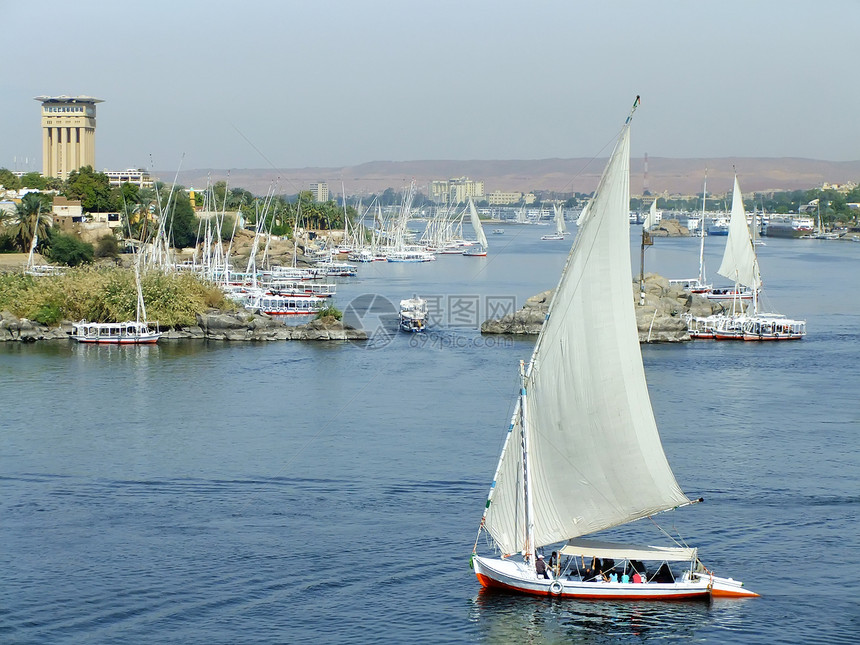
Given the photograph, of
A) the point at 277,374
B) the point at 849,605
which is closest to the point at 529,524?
the point at 849,605

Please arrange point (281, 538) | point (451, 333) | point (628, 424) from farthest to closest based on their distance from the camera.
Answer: point (451, 333)
point (281, 538)
point (628, 424)

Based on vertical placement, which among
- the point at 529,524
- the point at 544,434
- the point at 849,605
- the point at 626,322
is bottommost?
the point at 849,605

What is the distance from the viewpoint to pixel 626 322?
18047mm

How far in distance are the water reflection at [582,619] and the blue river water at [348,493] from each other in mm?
41

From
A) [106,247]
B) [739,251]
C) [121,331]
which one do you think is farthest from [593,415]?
[106,247]

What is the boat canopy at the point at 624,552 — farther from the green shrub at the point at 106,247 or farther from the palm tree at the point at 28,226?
the green shrub at the point at 106,247

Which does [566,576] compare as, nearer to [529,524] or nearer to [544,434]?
A: [529,524]

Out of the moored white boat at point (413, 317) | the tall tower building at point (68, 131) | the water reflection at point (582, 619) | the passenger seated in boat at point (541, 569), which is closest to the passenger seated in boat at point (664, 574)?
the water reflection at point (582, 619)

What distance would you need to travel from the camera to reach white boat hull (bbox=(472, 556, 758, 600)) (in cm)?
1778

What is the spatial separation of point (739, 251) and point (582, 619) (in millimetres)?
41245

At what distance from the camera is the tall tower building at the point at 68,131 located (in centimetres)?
14662

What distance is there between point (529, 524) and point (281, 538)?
5.46 metres

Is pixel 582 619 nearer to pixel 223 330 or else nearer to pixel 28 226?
pixel 223 330

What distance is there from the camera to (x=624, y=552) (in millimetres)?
17906
